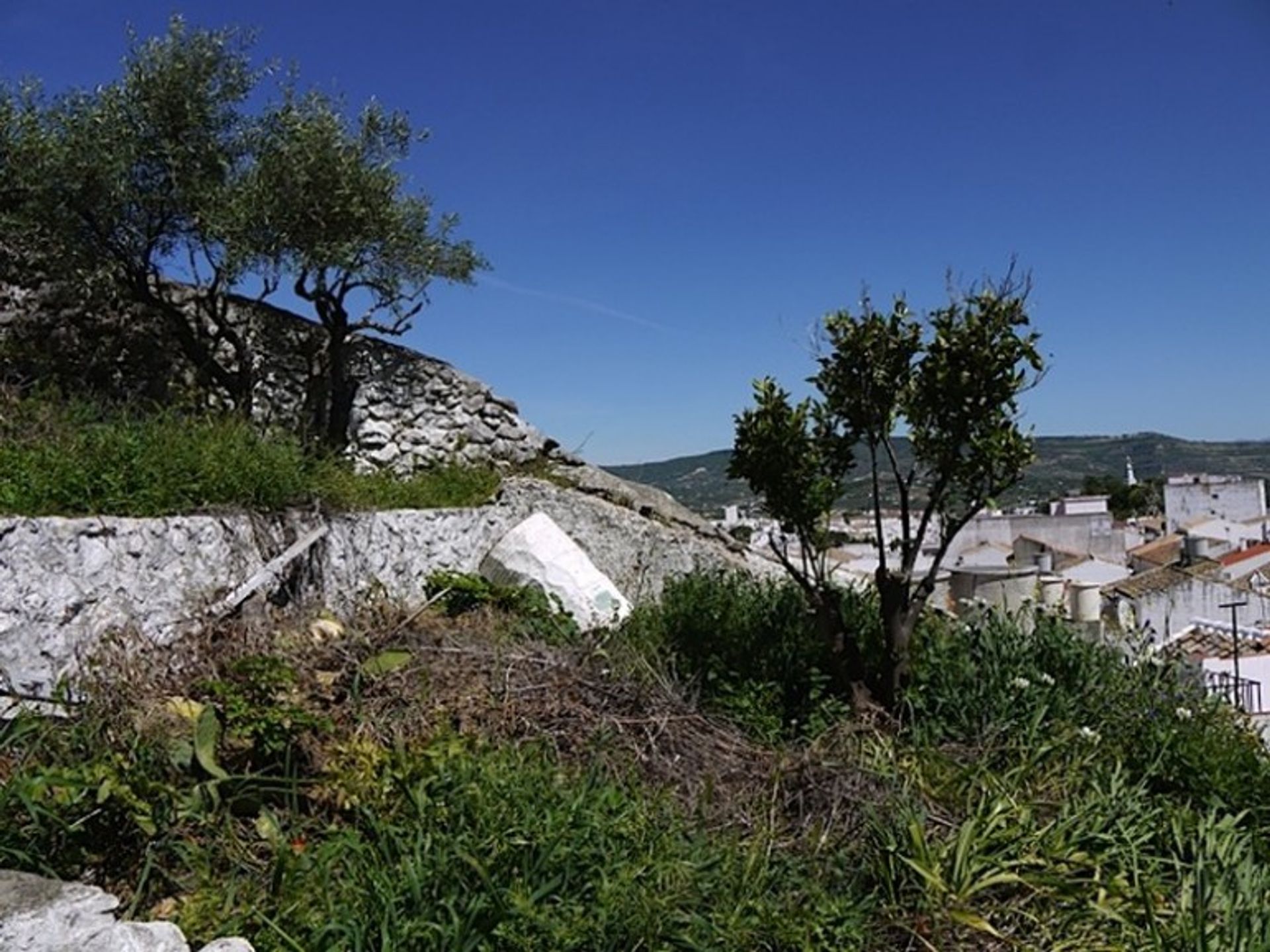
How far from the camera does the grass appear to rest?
588cm

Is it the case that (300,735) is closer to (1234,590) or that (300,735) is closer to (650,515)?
(650,515)

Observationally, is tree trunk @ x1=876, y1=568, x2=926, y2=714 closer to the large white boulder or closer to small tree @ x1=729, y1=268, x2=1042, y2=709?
small tree @ x1=729, y1=268, x2=1042, y2=709

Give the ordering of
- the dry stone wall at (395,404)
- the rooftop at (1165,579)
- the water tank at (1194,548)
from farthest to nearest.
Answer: the water tank at (1194,548)
the rooftop at (1165,579)
the dry stone wall at (395,404)

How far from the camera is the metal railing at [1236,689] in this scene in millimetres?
6274

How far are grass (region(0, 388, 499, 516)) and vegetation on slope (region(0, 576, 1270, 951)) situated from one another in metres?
1.42

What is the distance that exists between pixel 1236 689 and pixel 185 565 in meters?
7.10

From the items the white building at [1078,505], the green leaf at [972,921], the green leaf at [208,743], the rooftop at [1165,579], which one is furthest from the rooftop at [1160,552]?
the green leaf at [208,743]

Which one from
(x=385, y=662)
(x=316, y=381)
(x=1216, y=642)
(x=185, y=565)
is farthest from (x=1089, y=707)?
(x=1216, y=642)

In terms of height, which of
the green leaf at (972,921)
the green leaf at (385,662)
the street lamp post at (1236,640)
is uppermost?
the green leaf at (385,662)

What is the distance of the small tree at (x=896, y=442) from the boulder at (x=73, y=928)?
370 cm

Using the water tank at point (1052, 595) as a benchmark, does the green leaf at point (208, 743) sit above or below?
below

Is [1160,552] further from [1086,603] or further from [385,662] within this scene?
[385,662]

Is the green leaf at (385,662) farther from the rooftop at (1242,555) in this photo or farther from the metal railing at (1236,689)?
the rooftop at (1242,555)

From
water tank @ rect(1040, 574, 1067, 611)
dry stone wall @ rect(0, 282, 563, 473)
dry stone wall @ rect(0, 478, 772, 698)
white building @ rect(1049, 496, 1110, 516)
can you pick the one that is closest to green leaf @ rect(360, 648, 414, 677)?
dry stone wall @ rect(0, 478, 772, 698)
